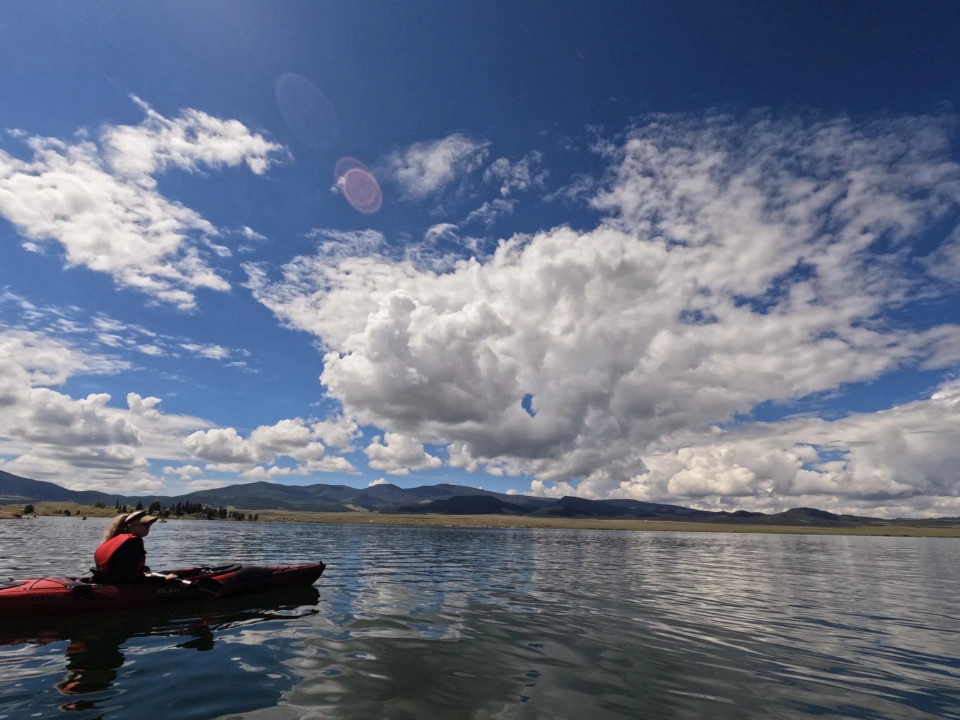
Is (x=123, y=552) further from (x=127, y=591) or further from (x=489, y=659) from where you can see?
(x=489, y=659)

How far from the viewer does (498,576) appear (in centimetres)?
3866

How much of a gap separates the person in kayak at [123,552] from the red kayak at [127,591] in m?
0.40

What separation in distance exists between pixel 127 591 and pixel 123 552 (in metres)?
1.66

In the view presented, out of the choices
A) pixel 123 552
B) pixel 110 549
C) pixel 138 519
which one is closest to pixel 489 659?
pixel 138 519

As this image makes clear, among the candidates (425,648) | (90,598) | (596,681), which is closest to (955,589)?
(596,681)

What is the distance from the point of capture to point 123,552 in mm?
21188

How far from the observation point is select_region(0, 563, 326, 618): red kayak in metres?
19.0

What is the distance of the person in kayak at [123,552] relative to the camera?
20641mm

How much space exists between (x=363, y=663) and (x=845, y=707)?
13320mm

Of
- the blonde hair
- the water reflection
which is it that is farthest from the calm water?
the blonde hair

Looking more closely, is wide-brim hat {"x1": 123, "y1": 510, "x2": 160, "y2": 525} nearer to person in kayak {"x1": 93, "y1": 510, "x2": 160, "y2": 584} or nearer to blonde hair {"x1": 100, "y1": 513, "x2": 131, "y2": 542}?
person in kayak {"x1": 93, "y1": 510, "x2": 160, "y2": 584}

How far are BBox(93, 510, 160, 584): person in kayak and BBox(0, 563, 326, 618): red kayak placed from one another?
0.40 metres

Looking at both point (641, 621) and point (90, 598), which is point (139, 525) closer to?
point (90, 598)

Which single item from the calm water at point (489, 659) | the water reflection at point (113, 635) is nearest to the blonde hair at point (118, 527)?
the water reflection at point (113, 635)
